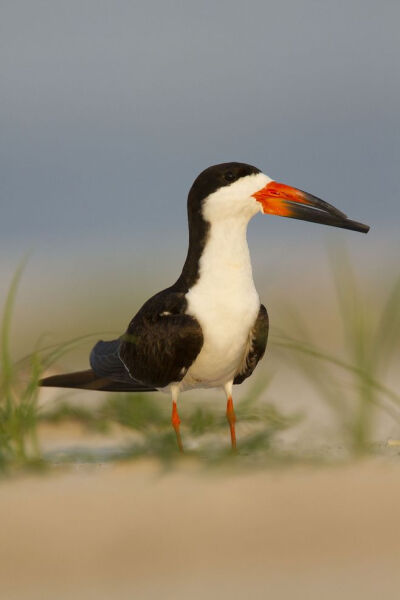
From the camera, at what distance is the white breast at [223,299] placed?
19.4 ft

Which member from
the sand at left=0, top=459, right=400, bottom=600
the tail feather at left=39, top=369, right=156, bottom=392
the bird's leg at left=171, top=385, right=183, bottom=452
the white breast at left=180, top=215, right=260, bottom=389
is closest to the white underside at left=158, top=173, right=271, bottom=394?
the white breast at left=180, top=215, right=260, bottom=389

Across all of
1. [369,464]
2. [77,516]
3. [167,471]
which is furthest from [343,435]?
[77,516]

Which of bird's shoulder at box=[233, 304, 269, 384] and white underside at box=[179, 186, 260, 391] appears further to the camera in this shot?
bird's shoulder at box=[233, 304, 269, 384]

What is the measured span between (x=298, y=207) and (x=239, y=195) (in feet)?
1.37

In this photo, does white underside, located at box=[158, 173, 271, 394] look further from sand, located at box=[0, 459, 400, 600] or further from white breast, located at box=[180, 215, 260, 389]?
sand, located at box=[0, 459, 400, 600]

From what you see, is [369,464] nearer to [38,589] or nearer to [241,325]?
[241,325]

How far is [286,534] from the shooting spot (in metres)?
5.08

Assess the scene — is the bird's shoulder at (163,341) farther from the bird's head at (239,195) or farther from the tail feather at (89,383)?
the bird's head at (239,195)

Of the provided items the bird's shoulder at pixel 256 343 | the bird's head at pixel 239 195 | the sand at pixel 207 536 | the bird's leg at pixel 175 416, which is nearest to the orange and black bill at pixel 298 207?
the bird's head at pixel 239 195

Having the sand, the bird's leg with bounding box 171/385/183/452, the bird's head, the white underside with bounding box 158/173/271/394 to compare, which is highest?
the bird's head

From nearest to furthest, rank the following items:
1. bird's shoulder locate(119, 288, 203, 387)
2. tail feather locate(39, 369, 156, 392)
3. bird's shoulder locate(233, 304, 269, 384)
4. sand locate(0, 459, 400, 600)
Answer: sand locate(0, 459, 400, 600)
bird's shoulder locate(119, 288, 203, 387)
bird's shoulder locate(233, 304, 269, 384)
tail feather locate(39, 369, 156, 392)

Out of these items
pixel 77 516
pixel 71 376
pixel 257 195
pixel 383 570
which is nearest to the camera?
pixel 383 570

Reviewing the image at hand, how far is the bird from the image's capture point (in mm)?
5930

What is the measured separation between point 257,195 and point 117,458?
65.4 inches
